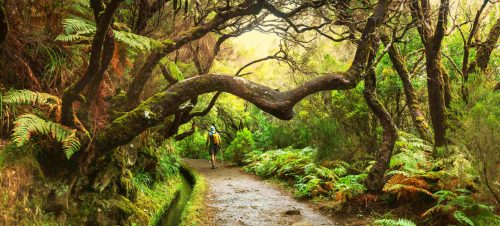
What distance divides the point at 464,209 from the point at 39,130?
5753mm

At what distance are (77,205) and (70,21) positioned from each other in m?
2.85

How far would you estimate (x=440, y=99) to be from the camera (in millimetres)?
8008

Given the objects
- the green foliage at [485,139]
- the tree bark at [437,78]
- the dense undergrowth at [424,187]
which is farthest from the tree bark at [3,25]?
the tree bark at [437,78]

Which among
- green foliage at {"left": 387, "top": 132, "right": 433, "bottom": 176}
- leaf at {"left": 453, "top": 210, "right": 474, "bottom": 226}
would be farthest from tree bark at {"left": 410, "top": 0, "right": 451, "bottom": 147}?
leaf at {"left": 453, "top": 210, "right": 474, "bottom": 226}

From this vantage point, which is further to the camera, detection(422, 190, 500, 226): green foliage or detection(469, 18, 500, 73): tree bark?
detection(469, 18, 500, 73): tree bark

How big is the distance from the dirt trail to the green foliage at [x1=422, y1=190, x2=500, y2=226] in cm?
220

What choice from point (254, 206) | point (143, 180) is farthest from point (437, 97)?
point (143, 180)

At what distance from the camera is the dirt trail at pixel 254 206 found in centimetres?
822

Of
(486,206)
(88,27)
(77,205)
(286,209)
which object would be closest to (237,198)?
(286,209)

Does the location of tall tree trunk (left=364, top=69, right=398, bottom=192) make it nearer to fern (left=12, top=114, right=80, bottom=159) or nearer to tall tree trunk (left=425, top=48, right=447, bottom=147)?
tall tree trunk (left=425, top=48, right=447, bottom=147)

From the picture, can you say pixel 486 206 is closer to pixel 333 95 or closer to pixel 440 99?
pixel 440 99

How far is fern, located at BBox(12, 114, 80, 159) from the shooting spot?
400cm

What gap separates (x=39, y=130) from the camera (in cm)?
425

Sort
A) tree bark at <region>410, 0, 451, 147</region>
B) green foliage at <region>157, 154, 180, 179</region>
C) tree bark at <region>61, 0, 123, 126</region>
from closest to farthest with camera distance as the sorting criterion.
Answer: tree bark at <region>61, 0, 123, 126</region> < tree bark at <region>410, 0, 451, 147</region> < green foliage at <region>157, 154, 180, 179</region>
